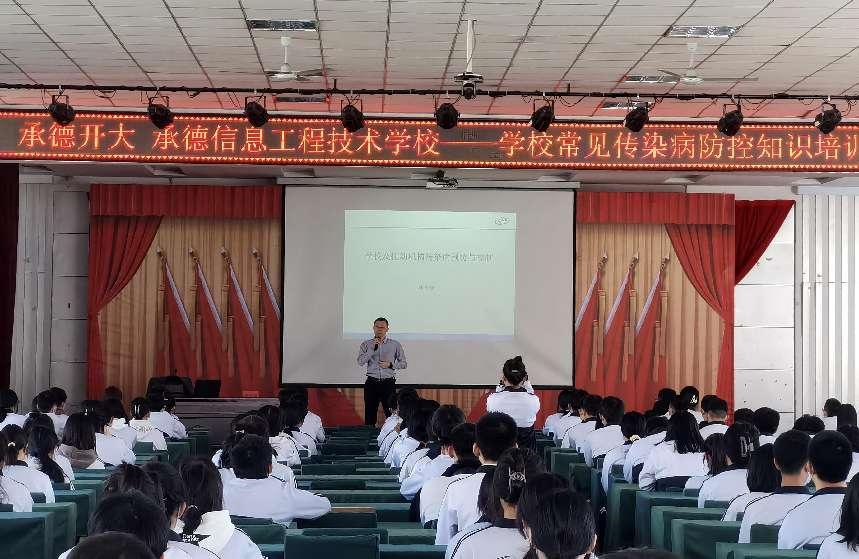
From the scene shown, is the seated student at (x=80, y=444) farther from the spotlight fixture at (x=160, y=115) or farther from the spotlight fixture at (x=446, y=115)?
the spotlight fixture at (x=446, y=115)

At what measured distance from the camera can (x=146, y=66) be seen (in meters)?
8.98

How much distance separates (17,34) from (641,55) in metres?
4.65

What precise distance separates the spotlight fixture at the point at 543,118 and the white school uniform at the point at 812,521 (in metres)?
5.04

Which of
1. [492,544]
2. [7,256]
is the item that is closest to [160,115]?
[7,256]

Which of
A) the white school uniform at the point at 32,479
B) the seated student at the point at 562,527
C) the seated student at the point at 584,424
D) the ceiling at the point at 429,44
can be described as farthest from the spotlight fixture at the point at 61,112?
the seated student at the point at 562,527

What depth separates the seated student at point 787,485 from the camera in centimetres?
432

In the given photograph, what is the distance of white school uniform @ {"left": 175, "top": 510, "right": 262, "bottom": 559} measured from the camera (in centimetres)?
340

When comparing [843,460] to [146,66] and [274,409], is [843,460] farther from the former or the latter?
[146,66]

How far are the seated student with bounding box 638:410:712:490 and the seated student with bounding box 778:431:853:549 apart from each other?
192 cm

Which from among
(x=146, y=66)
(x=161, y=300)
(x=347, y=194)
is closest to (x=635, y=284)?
(x=347, y=194)

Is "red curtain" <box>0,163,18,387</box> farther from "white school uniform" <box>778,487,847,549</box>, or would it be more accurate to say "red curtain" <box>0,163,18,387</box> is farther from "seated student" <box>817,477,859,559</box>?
"seated student" <box>817,477,859,559</box>

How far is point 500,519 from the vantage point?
134 inches

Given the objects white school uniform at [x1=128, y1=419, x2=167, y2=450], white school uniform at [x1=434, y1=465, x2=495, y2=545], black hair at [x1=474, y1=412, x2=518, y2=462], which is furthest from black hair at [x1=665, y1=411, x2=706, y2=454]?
white school uniform at [x1=128, y1=419, x2=167, y2=450]

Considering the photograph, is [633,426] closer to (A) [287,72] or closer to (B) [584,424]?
(B) [584,424]
